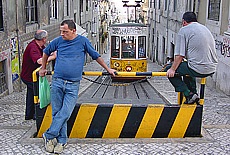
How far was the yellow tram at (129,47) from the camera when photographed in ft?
53.7

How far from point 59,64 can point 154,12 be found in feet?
84.9

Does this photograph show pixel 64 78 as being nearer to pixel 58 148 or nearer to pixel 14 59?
pixel 58 148

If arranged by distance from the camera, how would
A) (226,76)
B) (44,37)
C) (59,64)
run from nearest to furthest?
(59,64) < (44,37) < (226,76)

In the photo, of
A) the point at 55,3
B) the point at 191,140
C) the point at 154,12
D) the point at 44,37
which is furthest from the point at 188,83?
the point at 154,12

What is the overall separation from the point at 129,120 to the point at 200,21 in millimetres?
10379

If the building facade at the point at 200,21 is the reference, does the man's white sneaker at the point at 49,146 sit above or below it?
below

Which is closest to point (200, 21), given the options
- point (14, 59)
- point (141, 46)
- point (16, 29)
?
point (141, 46)

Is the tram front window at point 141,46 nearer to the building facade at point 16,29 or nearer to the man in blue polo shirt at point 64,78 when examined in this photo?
the building facade at point 16,29

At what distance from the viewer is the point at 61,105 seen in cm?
433

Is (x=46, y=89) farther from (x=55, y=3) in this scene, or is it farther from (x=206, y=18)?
(x=55, y=3)

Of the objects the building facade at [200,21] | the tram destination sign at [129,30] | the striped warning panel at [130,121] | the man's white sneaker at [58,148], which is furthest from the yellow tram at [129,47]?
the man's white sneaker at [58,148]

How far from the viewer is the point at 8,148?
4297mm

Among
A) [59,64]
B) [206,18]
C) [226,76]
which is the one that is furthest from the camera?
[206,18]

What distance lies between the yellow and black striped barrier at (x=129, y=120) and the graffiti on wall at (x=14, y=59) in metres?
6.66
